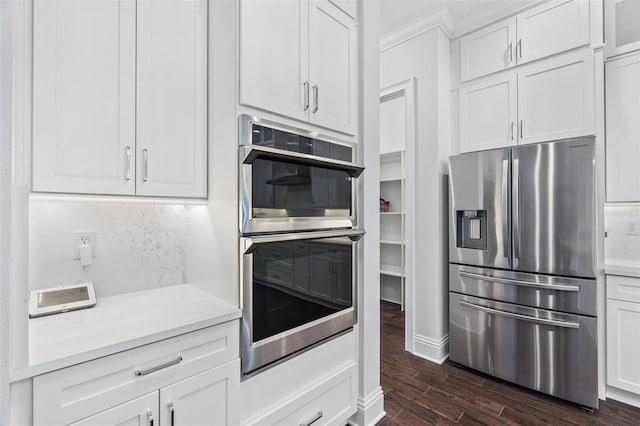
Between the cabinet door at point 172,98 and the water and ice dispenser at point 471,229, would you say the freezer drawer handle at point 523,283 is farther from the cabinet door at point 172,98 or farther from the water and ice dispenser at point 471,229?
the cabinet door at point 172,98

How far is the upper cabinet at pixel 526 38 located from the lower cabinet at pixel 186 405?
9.89ft

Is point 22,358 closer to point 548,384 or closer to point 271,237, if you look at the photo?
point 271,237

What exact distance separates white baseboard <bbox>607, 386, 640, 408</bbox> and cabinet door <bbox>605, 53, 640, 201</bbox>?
134cm

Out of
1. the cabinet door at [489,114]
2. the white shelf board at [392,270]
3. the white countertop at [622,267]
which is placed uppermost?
the cabinet door at [489,114]

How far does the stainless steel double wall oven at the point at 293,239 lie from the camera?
1.28m

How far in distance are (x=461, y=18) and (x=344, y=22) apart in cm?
166

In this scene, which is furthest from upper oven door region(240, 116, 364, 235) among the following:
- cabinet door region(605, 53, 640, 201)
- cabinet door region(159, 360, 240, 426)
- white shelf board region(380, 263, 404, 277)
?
white shelf board region(380, 263, 404, 277)

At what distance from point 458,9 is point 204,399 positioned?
3350 mm

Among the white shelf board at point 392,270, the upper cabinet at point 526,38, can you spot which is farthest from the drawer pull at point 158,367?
the white shelf board at point 392,270

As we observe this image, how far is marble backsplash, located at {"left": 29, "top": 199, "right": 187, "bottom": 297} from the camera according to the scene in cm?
131

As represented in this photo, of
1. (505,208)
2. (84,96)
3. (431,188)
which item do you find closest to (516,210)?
(505,208)

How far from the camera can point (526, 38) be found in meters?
2.47

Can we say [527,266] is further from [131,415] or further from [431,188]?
[131,415]

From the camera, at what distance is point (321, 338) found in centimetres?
158
